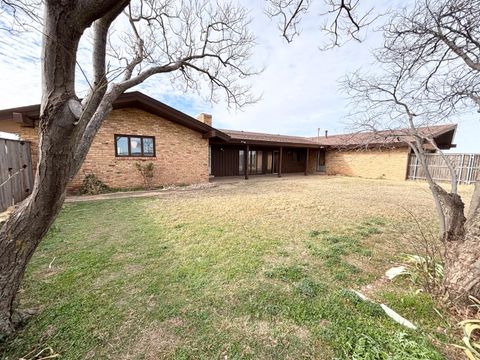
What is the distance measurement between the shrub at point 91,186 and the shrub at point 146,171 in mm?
1602

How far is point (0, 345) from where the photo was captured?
65.6 inches

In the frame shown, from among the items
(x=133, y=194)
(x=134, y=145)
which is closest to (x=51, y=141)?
(x=133, y=194)

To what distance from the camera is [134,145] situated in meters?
9.29

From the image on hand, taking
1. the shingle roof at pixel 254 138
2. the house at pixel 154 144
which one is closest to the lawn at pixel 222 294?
the house at pixel 154 144

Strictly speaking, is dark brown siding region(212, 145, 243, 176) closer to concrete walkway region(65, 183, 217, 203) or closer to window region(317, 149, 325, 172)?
concrete walkway region(65, 183, 217, 203)

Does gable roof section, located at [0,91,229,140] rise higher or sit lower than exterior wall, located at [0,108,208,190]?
higher

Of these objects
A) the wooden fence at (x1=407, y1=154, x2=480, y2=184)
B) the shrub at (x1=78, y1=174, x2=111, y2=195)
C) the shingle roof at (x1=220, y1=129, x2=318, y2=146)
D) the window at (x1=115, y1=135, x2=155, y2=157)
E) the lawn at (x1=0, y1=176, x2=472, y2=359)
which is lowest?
the lawn at (x1=0, y1=176, x2=472, y2=359)

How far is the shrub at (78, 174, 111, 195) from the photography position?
8.13 m

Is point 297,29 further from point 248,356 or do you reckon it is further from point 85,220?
point 85,220

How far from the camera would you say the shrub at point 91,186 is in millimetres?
8133

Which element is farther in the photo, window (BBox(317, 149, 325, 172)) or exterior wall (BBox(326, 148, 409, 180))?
window (BBox(317, 149, 325, 172))

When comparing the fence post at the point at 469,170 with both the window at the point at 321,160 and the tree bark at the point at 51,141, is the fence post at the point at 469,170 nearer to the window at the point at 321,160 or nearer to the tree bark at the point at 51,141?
the window at the point at 321,160

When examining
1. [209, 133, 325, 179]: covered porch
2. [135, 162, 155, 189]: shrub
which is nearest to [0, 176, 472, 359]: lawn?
[135, 162, 155, 189]: shrub

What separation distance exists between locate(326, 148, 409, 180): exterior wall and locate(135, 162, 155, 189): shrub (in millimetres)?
13310
